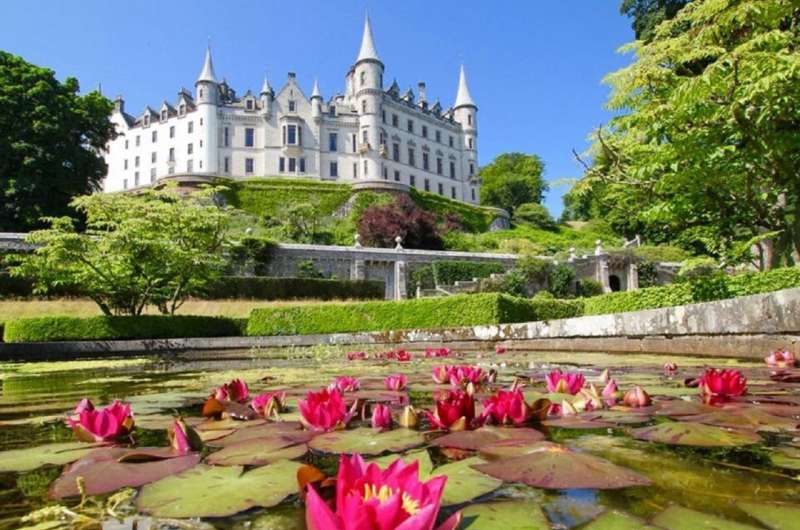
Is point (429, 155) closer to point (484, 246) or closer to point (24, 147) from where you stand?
point (484, 246)

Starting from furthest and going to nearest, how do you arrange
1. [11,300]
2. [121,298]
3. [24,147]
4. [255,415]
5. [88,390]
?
[24,147] → [11,300] → [121,298] → [88,390] → [255,415]

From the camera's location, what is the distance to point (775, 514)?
31.3 inches

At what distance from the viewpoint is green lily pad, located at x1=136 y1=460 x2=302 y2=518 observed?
905 mm

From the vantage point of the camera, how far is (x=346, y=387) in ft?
7.68

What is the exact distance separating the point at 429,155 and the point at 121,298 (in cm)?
4927


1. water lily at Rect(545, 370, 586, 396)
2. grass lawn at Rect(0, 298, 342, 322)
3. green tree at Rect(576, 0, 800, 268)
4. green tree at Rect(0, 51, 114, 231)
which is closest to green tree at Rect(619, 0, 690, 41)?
green tree at Rect(576, 0, 800, 268)

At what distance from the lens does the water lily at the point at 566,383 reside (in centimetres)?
215

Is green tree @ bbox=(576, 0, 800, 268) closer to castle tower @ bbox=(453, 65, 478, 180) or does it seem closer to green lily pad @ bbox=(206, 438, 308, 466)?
green lily pad @ bbox=(206, 438, 308, 466)

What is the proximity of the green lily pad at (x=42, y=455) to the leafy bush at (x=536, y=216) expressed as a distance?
2244 inches

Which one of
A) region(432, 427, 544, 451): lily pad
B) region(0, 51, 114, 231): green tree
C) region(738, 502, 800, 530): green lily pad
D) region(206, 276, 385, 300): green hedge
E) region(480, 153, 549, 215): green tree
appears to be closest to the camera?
region(738, 502, 800, 530): green lily pad

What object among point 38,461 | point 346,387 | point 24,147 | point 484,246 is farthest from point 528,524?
point 484,246

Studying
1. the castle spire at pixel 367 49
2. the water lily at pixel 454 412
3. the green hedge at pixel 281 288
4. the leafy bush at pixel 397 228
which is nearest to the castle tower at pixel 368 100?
the castle spire at pixel 367 49

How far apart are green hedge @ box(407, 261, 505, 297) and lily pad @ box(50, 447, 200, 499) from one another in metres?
29.2

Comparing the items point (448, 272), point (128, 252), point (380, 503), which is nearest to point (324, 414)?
point (380, 503)
